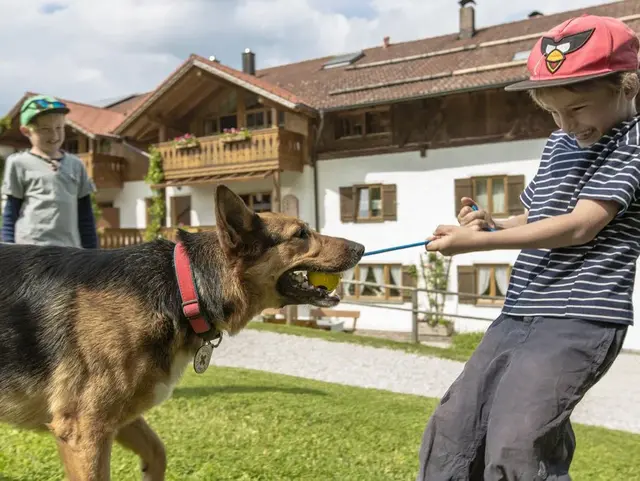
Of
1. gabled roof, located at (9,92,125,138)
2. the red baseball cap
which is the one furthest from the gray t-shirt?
gabled roof, located at (9,92,125,138)

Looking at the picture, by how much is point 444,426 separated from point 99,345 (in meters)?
1.70

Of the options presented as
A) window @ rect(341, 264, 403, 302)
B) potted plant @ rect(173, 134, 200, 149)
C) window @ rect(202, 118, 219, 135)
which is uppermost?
window @ rect(202, 118, 219, 135)

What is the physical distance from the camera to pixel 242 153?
23.3 metres

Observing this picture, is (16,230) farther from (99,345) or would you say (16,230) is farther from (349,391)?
(349,391)

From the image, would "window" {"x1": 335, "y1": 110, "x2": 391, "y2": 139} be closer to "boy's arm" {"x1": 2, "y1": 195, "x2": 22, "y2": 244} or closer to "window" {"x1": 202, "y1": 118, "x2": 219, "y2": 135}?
"window" {"x1": 202, "y1": 118, "x2": 219, "y2": 135}

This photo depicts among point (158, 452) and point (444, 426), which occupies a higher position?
point (444, 426)

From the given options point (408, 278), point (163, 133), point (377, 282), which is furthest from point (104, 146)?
point (408, 278)

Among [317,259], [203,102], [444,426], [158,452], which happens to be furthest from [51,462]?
[203,102]

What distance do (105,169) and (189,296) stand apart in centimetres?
2631

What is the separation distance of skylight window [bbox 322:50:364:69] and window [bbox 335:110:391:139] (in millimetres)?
5531

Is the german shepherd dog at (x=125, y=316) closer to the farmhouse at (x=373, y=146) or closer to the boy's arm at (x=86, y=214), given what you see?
the boy's arm at (x=86, y=214)

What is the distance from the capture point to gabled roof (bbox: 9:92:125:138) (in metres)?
27.1

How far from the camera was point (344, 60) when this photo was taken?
27.9 metres

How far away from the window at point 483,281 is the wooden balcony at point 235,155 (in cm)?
749
